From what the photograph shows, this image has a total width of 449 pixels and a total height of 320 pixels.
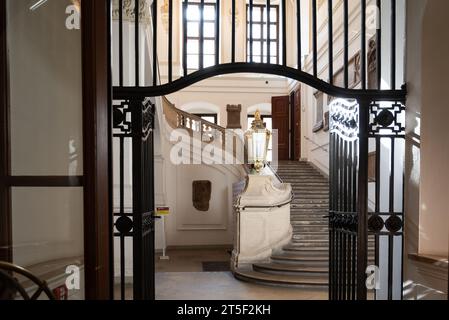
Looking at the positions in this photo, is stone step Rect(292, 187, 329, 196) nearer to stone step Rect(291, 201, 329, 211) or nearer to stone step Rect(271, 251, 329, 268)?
stone step Rect(291, 201, 329, 211)

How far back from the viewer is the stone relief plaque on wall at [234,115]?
14.1m

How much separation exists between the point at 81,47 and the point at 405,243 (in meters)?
2.56

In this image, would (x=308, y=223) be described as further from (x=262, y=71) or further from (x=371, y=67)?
(x=262, y=71)

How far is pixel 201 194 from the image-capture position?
12.2 meters

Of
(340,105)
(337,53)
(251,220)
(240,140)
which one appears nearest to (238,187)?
(240,140)

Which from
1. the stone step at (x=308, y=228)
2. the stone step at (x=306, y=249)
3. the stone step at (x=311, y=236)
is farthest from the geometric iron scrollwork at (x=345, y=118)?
the stone step at (x=308, y=228)

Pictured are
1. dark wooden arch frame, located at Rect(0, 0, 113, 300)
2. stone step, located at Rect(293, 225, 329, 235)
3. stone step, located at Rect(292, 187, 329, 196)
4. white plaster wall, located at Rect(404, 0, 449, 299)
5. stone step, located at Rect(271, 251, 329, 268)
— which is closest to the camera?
dark wooden arch frame, located at Rect(0, 0, 113, 300)

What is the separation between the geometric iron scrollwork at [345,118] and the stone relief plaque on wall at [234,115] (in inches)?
404

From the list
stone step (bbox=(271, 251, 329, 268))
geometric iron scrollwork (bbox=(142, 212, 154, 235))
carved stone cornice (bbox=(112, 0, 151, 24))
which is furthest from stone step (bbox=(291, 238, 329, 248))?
geometric iron scrollwork (bbox=(142, 212, 154, 235))

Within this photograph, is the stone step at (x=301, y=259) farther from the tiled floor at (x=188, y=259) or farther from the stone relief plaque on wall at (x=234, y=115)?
the stone relief plaque on wall at (x=234, y=115)

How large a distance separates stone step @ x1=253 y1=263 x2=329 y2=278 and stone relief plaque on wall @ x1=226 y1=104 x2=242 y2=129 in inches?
270

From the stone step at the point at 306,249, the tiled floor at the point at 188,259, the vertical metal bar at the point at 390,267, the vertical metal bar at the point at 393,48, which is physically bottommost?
the tiled floor at the point at 188,259

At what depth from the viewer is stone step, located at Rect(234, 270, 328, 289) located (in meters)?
6.80

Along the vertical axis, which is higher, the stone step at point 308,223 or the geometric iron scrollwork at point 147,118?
the geometric iron scrollwork at point 147,118
